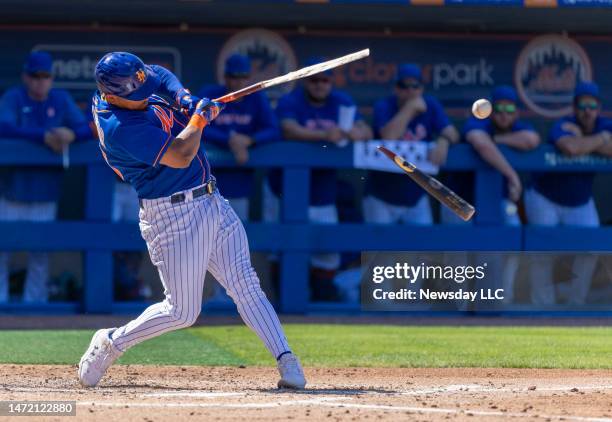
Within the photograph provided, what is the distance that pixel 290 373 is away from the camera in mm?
5531

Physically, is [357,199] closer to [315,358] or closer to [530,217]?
[530,217]

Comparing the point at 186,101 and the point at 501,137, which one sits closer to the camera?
the point at 186,101

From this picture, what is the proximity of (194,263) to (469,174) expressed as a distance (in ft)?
16.2

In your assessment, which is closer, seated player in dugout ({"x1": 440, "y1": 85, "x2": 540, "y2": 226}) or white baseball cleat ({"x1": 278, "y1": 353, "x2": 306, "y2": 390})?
white baseball cleat ({"x1": 278, "y1": 353, "x2": 306, "y2": 390})

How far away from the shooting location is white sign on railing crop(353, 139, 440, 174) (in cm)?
964

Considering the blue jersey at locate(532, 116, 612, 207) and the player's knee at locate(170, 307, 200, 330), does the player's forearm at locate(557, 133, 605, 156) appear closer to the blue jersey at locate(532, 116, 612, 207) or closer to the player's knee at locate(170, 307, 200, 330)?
the blue jersey at locate(532, 116, 612, 207)

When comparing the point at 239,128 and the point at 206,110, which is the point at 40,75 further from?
the point at 206,110

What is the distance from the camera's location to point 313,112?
32.2ft

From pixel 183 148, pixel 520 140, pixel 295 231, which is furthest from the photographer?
pixel 520 140

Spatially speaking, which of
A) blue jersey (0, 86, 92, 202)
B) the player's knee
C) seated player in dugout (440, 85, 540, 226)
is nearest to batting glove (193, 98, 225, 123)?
the player's knee

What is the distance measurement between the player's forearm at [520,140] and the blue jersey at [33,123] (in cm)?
324

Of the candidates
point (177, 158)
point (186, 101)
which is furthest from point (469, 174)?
point (177, 158)

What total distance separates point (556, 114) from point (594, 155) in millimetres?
1232

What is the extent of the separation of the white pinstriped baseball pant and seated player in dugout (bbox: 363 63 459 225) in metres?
4.28
